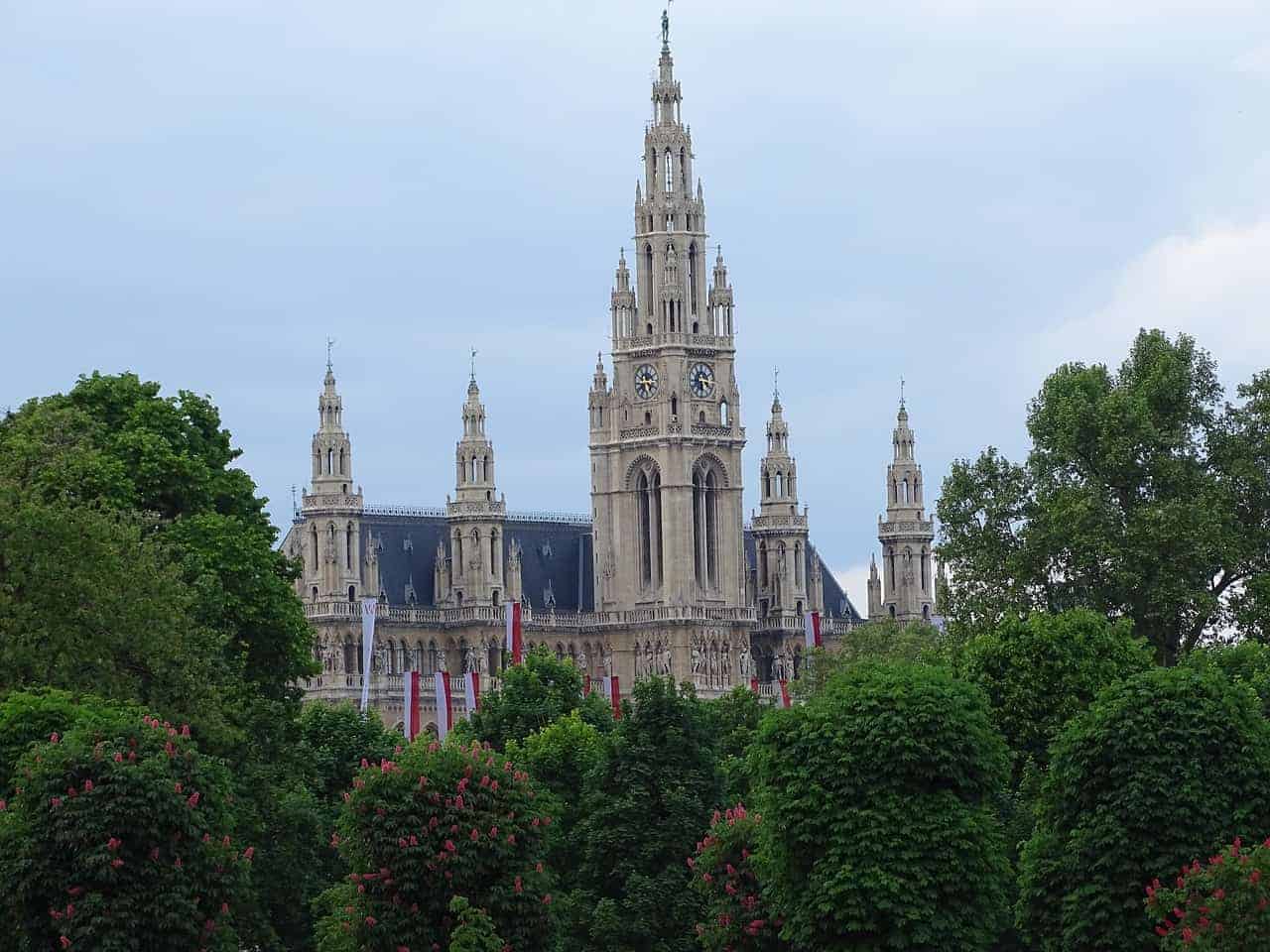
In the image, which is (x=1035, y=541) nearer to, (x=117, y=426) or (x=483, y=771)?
(x=117, y=426)

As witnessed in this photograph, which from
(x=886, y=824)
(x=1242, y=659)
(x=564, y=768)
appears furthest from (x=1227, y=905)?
(x=564, y=768)

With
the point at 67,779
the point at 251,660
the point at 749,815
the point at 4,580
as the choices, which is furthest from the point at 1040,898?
the point at 251,660

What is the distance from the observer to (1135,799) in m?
70.2

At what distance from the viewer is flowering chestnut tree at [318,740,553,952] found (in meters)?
73.2

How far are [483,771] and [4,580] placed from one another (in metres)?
14.5

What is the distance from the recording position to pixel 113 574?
82.9 metres

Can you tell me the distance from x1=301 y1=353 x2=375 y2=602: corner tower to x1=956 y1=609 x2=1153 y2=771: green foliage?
110295 mm

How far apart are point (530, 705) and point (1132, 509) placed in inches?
797

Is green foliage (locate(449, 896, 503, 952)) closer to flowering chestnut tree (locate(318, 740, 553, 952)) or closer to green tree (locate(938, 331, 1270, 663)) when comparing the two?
flowering chestnut tree (locate(318, 740, 553, 952))

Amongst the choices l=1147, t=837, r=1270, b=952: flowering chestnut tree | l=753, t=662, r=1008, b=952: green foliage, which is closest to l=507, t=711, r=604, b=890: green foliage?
l=753, t=662, r=1008, b=952: green foliage

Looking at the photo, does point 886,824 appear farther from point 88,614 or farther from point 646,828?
point 88,614

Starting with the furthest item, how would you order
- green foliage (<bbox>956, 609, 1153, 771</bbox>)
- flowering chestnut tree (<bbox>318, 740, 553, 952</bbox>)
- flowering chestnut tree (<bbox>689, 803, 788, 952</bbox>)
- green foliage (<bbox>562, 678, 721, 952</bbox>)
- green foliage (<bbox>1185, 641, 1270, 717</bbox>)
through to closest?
1. green foliage (<bbox>1185, 641, 1270, 717</bbox>)
2. green foliage (<bbox>956, 609, 1153, 771</bbox>)
3. green foliage (<bbox>562, 678, 721, 952</bbox>)
4. flowering chestnut tree (<bbox>689, 803, 788, 952</bbox>)
5. flowering chestnut tree (<bbox>318, 740, 553, 952</bbox>)

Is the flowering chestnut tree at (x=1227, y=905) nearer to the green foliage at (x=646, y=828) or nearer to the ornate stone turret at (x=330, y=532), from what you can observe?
the green foliage at (x=646, y=828)

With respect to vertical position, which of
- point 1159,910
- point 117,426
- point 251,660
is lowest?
point 1159,910
